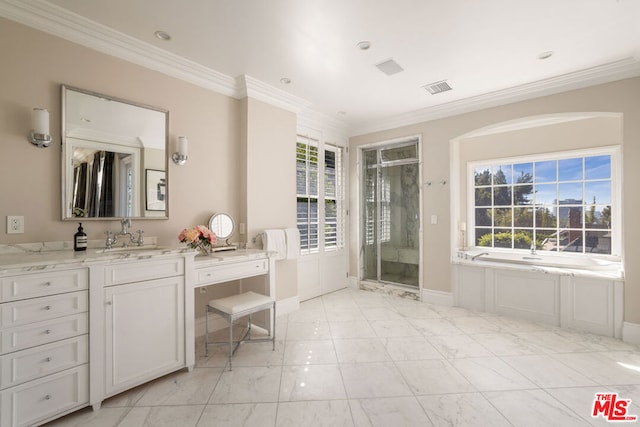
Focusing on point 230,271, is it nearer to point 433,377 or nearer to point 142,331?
point 142,331

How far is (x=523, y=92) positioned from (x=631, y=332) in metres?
2.67

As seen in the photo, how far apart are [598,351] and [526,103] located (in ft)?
8.68

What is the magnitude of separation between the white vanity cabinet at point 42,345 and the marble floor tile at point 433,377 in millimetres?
2176

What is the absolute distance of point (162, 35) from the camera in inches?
91.7

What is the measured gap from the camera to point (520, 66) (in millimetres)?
2795

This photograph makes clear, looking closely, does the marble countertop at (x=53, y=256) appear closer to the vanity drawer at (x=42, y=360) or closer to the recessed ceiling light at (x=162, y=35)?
the vanity drawer at (x=42, y=360)

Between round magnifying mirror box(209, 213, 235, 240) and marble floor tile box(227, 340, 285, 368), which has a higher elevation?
round magnifying mirror box(209, 213, 235, 240)

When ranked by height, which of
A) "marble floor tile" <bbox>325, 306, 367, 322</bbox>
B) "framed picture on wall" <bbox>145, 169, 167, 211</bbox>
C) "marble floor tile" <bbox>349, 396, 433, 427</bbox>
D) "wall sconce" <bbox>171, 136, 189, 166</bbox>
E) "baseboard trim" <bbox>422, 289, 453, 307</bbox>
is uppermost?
"wall sconce" <bbox>171, 136, 189, 166</bbox>

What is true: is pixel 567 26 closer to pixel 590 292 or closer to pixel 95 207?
pixel 590 292

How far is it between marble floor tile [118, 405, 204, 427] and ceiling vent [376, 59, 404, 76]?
3.18m

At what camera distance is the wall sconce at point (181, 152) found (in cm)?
268

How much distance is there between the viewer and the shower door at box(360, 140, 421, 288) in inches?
169

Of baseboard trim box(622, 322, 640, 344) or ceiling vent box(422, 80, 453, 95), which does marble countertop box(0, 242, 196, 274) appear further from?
baseboard trim box(622, 322, 640, 344)

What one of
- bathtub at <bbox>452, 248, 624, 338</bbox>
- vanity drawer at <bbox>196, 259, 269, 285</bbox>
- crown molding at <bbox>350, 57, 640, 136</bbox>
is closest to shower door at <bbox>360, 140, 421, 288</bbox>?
crown molding at <bbox>350, 57, 640, 136</bbox>
